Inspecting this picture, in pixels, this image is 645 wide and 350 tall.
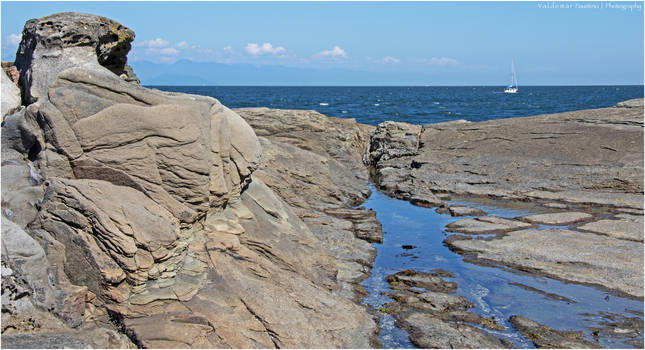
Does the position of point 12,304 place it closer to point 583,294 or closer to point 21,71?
point 21,71

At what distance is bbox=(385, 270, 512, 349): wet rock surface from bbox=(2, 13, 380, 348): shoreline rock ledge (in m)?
0.84

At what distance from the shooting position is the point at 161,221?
8.73m

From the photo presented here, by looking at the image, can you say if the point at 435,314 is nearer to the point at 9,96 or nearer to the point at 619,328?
the point at 619,328

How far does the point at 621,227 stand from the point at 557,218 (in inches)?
71.1

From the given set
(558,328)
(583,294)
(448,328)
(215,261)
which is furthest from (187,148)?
(583,294)

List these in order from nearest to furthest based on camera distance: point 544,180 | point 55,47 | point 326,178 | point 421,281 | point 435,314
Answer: point 55,47 → point 435,314 → point 421,281 → point 326,178 → point 544,180

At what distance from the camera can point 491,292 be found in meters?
12.0

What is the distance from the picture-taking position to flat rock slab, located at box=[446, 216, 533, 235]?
16.2 m

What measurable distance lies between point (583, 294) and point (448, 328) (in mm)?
3558

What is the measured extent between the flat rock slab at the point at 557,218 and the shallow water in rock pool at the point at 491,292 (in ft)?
9.31

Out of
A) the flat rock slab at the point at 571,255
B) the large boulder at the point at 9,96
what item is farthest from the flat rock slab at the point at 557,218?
the large boulder at the point at 9,96

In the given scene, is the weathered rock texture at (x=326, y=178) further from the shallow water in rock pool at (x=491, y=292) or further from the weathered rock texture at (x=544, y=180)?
the weathered rock texture at (x=544, y=180)

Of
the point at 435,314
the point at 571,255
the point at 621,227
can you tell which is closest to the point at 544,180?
the point at 621,227

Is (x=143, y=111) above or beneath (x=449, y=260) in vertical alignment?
above
